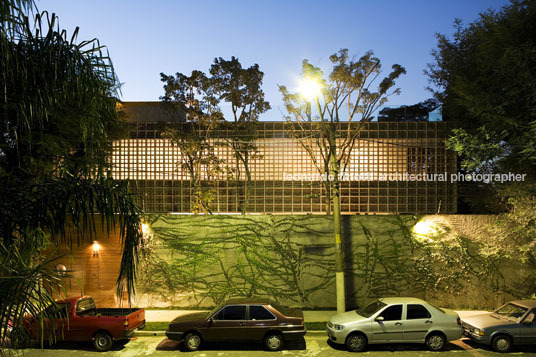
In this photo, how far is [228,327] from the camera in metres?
10.5

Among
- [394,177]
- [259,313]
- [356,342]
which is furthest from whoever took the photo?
[394,177]

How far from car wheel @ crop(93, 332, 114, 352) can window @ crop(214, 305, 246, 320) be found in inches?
116

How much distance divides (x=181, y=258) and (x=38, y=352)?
571 cm

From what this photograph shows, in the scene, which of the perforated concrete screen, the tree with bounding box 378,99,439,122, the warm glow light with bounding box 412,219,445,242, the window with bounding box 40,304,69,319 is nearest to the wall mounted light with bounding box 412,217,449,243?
the warm glow light with bounding box 412,219,445,242

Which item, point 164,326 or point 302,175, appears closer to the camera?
point 164,326

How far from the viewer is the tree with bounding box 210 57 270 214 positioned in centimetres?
1802

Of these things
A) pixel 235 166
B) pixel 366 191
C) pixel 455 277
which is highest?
pixel 235 166

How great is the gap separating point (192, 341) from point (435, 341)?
21.4 feet

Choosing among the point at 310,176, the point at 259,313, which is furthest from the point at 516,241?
the point at 259,313

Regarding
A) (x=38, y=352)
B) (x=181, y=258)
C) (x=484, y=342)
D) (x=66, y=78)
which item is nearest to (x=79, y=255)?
(x=181, y=258)

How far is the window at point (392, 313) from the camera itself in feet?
34.5

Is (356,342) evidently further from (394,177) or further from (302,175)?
(394,177)

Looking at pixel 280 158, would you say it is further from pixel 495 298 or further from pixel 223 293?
pixel 495 298

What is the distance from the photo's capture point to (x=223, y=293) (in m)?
14.9
